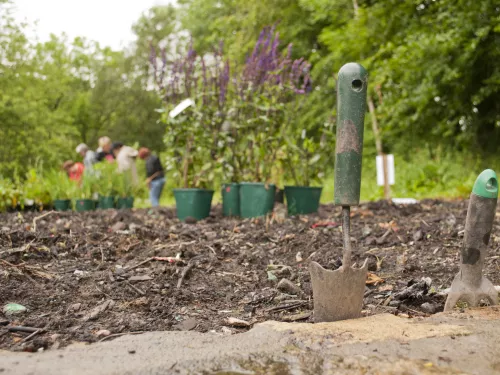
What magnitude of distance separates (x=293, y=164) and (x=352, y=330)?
361cm

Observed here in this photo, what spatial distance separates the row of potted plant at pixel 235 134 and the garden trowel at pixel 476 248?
295cm

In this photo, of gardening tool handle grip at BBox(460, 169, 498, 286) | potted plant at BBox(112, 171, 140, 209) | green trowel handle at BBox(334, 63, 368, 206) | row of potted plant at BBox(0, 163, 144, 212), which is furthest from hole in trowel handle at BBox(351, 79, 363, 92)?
potted plant at BBox(112, 171, 140, 209)

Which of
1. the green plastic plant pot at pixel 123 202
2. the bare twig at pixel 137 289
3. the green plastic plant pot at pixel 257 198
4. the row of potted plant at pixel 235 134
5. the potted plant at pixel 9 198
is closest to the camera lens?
the bare twig at pixel 137 289

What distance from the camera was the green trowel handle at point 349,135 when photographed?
6.12 feet

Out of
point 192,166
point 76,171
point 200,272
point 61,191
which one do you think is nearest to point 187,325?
point 200,272

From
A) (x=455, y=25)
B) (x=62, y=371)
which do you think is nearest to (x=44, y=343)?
(x=62, y=371)

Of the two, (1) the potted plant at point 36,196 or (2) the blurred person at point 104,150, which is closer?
(1) the potted plant at point 36,196

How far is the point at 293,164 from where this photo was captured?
17.2 feet

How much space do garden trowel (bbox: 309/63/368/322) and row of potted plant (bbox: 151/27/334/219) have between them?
292 centimetres

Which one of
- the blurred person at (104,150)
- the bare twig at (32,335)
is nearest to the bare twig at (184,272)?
the bare twig at (32,335)

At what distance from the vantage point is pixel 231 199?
5008 millimetres

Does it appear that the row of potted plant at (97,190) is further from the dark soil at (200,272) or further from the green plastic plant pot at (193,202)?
the dark soil at (200,272)

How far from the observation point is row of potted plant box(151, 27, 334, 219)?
491 cm

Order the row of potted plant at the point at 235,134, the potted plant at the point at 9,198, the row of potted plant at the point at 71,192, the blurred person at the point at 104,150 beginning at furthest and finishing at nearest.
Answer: the blurred person at the point at 104,150, the row of potted plant at the point at 71,192, the potted plant at the point at 9,198, the row of potted plant at the point at 235,134
